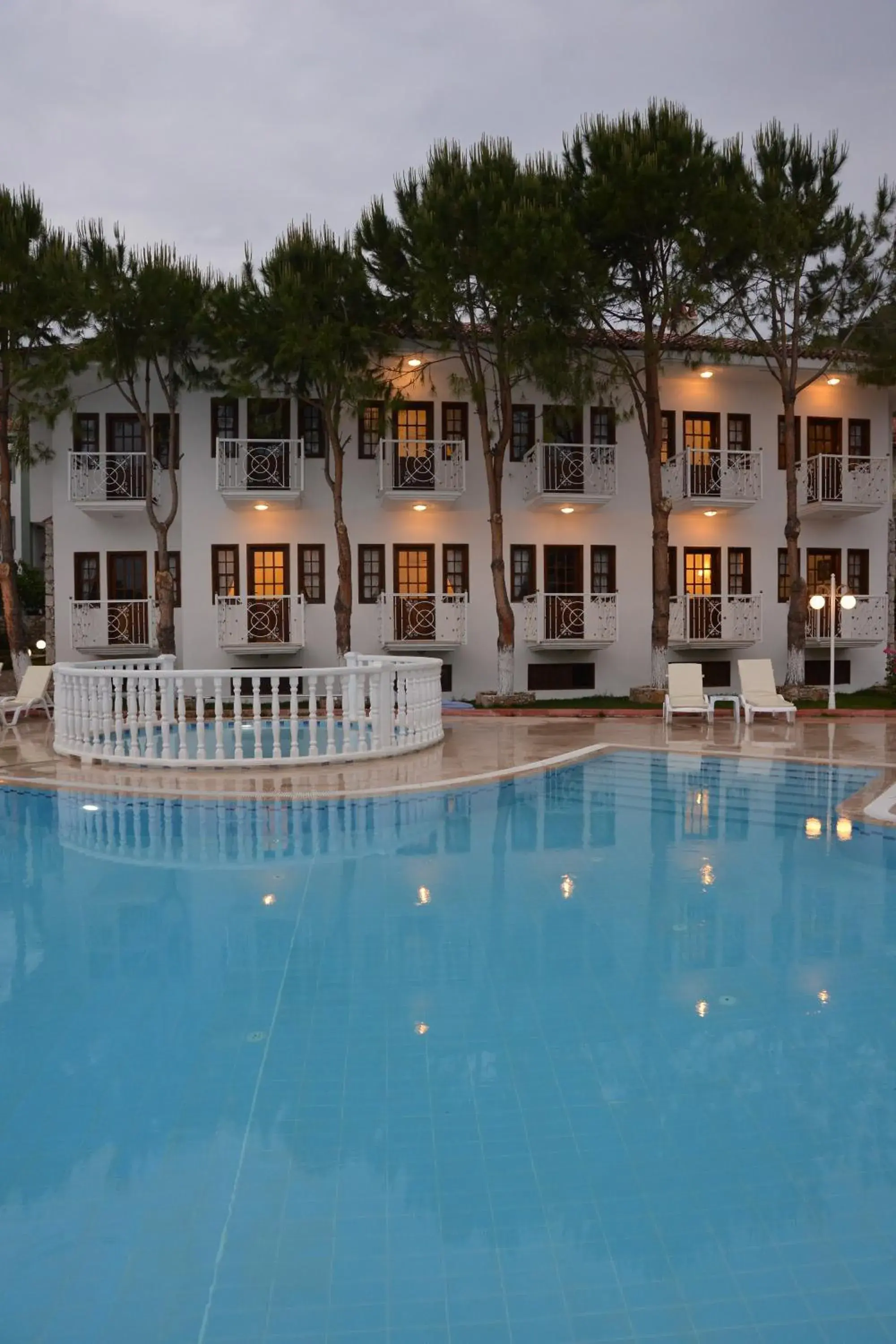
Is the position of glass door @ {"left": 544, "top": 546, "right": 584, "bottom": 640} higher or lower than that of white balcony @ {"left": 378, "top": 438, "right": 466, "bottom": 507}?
lower

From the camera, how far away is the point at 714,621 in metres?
23.9

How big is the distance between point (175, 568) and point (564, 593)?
9.25 meters

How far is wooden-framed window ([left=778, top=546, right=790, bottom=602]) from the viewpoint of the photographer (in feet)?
82.3

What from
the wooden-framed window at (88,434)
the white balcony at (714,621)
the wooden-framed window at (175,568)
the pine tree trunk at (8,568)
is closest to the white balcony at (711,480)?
→ the white balcony at (714,621)

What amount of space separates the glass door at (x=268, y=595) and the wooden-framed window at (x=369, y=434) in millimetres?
2944

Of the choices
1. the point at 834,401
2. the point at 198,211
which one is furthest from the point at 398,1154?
the point at 198,211

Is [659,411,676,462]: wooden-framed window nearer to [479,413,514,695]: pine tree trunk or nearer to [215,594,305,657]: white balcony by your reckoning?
[479,413,514,695]: pine tree trunk

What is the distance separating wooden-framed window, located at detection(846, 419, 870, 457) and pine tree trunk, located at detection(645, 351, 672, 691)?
6731 millimetres

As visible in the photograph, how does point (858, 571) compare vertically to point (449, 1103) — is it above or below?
above

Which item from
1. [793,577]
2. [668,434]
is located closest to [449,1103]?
[793,577]

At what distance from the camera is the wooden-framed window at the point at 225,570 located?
23062 mm

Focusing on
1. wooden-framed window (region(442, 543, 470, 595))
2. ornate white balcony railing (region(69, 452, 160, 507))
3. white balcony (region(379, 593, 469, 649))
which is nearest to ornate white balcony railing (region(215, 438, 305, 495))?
ornate white balcony railing (region(69, 452, 160, 507))

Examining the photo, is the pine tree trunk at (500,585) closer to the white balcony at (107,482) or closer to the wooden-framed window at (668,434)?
the wooden-framed window at (668,434)

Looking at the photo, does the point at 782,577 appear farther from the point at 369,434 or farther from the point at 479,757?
the point at 479,757
